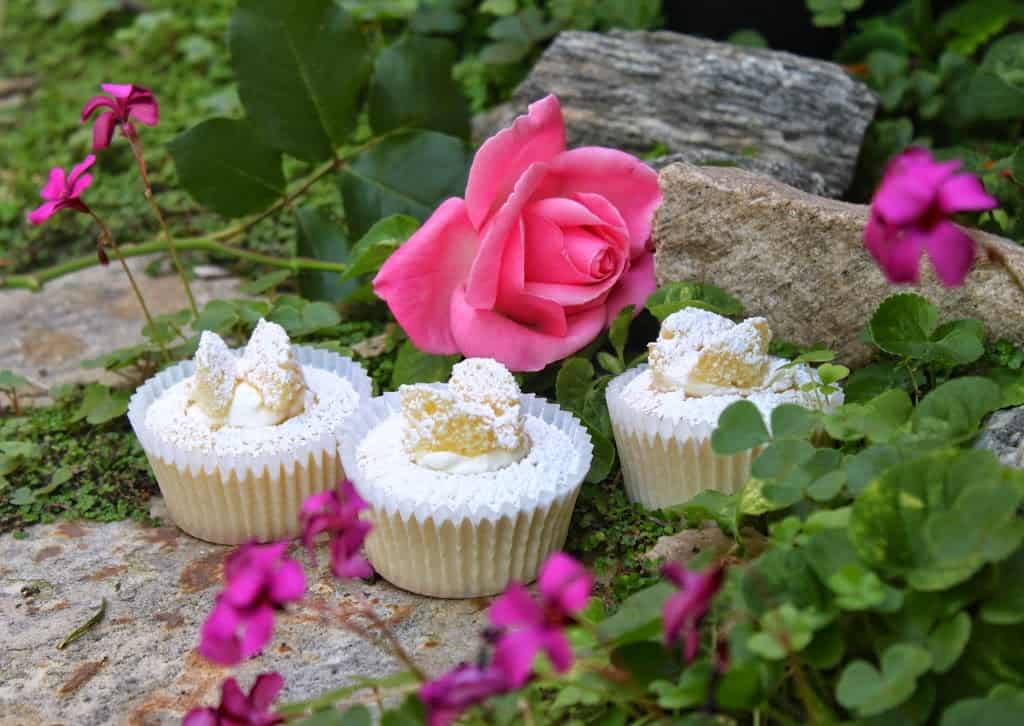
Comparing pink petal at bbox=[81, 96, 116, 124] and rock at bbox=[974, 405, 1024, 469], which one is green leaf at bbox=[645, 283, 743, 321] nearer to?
rock at bbox=[974, 405, 1024, 469]

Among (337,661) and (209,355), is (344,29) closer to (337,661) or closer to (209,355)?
(209,355)

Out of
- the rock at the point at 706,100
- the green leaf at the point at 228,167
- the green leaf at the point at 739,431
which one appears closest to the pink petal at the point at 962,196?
the green leaf at the point at 739,431

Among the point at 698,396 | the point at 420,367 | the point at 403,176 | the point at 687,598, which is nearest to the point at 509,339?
the point at 420,367

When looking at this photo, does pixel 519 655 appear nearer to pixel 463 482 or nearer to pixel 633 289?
pixel 463 482

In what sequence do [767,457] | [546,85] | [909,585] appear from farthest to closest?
[546,85], [767,457], [909,585]

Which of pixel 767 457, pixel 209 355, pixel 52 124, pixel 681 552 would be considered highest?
pixel 767 457

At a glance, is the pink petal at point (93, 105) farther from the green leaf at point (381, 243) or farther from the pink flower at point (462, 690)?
the pink flower at point (462, 690)

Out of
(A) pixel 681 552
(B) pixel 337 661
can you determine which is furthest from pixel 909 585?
(B) pixel 337 661

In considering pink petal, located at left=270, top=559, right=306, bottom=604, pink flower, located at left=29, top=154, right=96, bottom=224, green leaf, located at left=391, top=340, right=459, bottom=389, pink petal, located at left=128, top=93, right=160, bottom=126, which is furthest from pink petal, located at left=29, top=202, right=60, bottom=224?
pink petal, located at left=270, top=559, right=306, bottom=604
